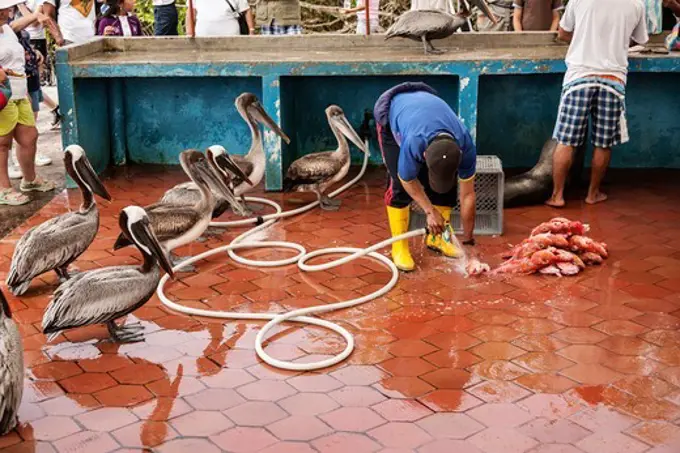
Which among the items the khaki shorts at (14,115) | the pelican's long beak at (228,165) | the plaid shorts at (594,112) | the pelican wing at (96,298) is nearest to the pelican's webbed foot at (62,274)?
the pelican wing at (96,298)

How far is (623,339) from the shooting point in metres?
5.61

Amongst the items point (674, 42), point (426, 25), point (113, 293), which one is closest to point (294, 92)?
point (426, 25)

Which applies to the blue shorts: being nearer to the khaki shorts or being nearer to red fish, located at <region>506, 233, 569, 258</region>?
the khaki shorts

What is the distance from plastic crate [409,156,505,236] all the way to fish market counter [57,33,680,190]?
3.40ft

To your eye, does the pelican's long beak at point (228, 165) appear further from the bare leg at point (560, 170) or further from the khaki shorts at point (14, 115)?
the bare leg at point (560, 170)

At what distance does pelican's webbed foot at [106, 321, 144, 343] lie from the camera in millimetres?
5637

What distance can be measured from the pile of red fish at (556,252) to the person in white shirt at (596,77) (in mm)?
1279

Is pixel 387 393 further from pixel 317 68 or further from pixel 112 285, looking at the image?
pixel 317 68

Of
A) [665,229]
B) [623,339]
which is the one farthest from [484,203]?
[623,339]

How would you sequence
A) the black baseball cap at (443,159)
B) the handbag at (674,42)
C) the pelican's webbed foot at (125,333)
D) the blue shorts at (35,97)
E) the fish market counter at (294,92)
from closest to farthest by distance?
the pelican's webbed foot at (125,333)
the black baseball cap at (443,159)
the fish market counter at (294,92)
the handbag at (674,42)
the blue shorts at (35,97)

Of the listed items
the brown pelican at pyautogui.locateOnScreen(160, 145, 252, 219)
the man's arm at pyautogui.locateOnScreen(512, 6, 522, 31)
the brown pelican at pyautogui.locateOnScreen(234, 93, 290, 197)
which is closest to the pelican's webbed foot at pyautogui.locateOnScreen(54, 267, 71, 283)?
the brown pelican at pyautogui.locateOnScreen(160, 145, 252, 219)

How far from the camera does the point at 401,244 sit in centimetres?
692

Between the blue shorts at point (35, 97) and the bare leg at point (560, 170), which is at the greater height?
the blue shorts at point (35, 97)

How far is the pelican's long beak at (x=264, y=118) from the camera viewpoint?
864 cm
